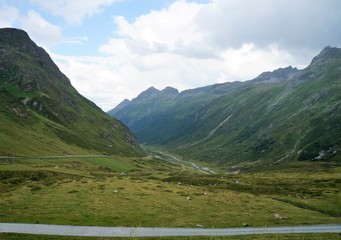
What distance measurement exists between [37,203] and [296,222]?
4743 cm

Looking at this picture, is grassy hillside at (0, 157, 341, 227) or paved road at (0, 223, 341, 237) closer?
paved road at (0, 223, 341, 237)

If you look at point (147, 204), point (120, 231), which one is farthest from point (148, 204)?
point (120, 231)

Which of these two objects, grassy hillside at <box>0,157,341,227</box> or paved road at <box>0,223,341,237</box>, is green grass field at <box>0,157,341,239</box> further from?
paved road at <box>0,223,341,237</box>

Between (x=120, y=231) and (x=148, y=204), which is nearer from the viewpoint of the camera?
(x=120, y=231)

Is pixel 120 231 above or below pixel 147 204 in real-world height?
above

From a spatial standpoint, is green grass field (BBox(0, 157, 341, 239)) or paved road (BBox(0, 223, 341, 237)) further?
green grass field (BBox(0, 157, 341, 239))

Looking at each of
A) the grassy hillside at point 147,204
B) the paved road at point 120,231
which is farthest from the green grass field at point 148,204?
the paved road at point 120,231

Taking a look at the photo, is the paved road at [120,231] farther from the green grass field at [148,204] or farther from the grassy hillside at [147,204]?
the grassy hillside at [147,204]

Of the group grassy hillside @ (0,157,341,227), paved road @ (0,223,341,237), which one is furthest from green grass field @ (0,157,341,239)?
paved road @ (0,223,341,237)

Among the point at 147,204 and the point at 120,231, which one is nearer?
the point at 120,231

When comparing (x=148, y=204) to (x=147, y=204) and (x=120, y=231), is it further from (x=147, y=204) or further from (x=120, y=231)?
(x=120, y=231)

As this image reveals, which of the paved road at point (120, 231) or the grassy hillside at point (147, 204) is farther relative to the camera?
the grassy hillside at point (147, 204)

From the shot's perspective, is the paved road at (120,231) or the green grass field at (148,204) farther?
the green grass field at (148,204)

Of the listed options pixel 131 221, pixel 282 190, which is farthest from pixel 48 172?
pixel 282 190
